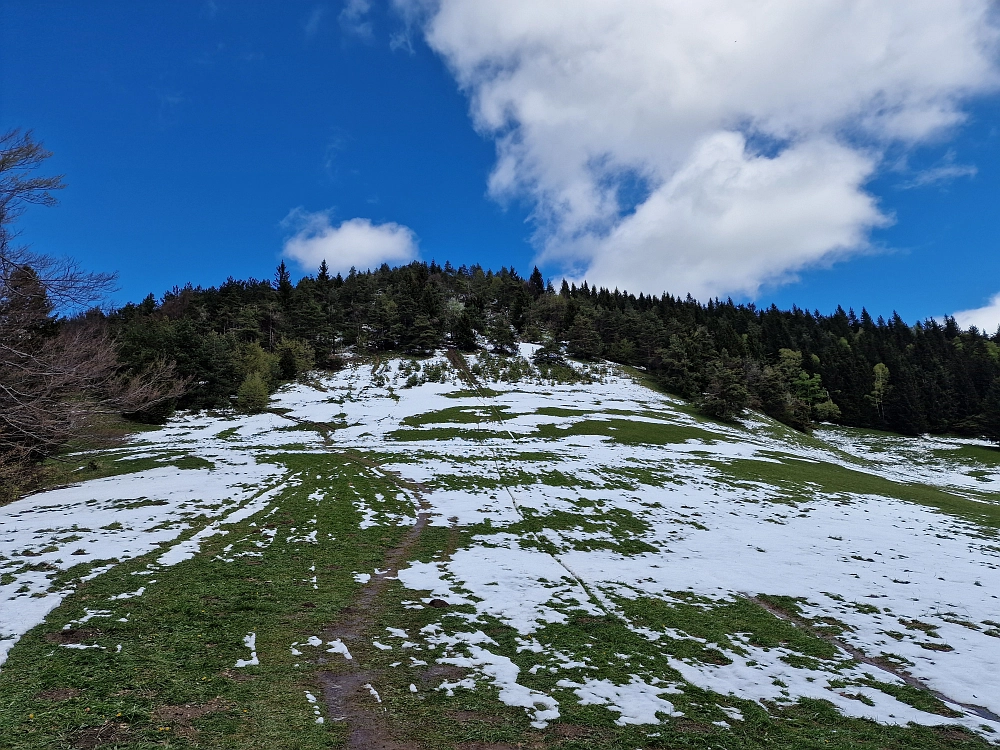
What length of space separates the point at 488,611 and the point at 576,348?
7950 cm

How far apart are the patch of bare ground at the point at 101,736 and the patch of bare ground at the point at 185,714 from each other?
382 millimetres

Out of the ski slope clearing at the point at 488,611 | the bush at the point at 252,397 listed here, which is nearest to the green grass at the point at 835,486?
the ski slope clearing at the point at 488,611

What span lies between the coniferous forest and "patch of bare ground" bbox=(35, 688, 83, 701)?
48.3m

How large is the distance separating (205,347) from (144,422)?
1211cm

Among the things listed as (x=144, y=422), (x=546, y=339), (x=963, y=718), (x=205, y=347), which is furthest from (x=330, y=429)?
(x=546, y=339)

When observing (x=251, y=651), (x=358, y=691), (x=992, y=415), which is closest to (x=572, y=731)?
(x=358, y=691)

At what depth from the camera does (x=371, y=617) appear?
30.9ft

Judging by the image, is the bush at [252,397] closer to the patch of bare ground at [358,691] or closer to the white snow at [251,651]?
the patch of bare ground at [358,691]

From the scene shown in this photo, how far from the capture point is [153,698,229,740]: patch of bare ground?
5445mm

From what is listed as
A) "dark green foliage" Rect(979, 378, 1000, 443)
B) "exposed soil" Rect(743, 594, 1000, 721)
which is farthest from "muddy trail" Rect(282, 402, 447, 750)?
"dark green foliage" Rect(979, 378, 1000, 443)

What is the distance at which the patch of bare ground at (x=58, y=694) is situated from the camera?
19.2 feet

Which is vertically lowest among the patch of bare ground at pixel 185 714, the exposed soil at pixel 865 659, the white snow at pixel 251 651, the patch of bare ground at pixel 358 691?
the exposed soil at pixel 865 659

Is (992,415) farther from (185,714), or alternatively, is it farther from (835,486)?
(185,714)

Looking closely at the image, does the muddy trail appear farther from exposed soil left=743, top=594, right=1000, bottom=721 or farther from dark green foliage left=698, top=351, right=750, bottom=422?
dark green foliage left=698, top=351, right=750, bottom=422
